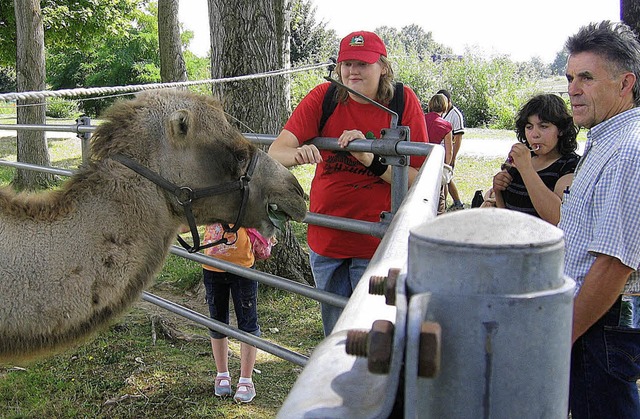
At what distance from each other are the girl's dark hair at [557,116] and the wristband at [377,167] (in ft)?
3.17

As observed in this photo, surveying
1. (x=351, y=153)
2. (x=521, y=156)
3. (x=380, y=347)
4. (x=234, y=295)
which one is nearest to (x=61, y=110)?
(x=234, y=295)

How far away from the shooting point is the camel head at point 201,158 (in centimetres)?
298

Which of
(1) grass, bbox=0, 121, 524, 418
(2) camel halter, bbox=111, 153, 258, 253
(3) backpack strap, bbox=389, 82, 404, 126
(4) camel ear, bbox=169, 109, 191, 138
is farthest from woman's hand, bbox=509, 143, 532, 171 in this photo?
(1) grass, bbox=0, 121, 524, 418

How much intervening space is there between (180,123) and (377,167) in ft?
3.57

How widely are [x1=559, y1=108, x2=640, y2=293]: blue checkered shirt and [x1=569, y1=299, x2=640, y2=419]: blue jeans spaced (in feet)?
0.57

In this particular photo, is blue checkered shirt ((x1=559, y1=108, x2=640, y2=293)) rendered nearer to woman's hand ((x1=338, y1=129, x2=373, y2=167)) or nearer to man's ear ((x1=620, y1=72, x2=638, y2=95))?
man's ear ((x1=620, y1=72, x2=638, y2=95))

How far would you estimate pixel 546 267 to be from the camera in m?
0.68

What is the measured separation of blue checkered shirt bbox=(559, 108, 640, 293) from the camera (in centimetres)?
217

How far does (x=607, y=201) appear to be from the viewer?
222 centimetres

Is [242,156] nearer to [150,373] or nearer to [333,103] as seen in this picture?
[333,103]

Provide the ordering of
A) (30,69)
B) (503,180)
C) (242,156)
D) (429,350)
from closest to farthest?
1. (429,350)
2. (242,156)
3. (503,180)
4. (30,69)

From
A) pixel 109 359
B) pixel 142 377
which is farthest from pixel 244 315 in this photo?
pixel 109 359

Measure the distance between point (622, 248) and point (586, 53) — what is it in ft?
2.74

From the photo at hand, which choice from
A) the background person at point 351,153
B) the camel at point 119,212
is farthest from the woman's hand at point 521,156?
the camel at point 119,212
